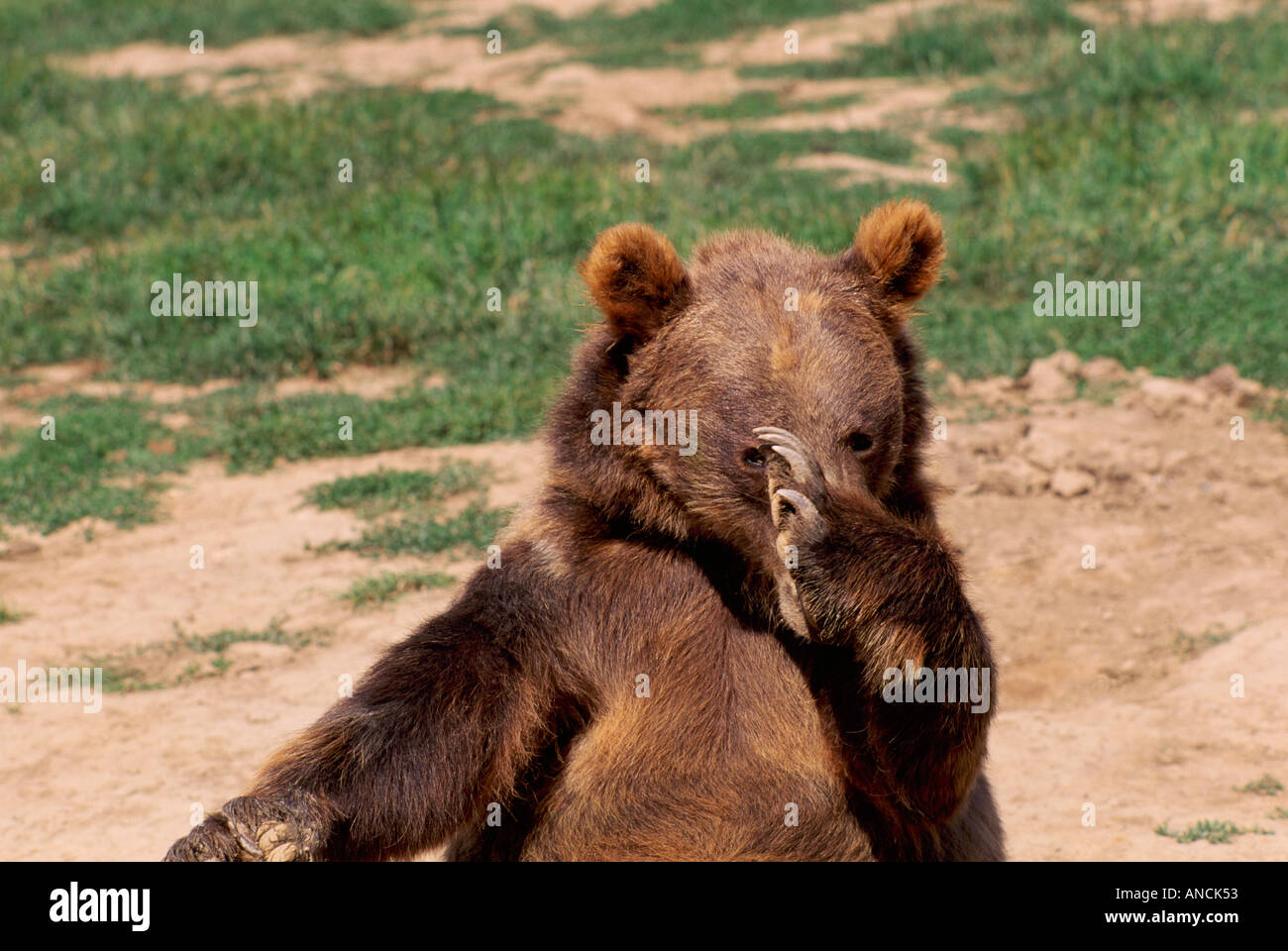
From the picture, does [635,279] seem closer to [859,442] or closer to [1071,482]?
[859,442]

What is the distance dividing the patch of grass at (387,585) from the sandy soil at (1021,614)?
0.28 ft

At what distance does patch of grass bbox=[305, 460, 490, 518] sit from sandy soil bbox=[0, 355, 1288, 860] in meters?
0.18

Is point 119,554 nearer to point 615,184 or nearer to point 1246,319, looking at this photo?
point 615,184

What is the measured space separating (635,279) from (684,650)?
104 cm

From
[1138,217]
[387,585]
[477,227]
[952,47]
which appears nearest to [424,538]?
[387,585]

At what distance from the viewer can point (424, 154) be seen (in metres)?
13.4

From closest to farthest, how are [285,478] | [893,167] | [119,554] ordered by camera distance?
1. [119,554]
2. [285,478]
3. [893,167]

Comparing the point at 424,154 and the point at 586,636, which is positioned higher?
the point at 424,154

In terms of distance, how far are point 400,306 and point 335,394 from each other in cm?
106

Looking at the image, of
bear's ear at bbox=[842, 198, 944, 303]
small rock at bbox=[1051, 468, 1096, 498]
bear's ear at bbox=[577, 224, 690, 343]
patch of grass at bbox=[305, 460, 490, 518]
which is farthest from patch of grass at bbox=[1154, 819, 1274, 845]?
patch of grass at bbox=[305, 460, 490, 518]

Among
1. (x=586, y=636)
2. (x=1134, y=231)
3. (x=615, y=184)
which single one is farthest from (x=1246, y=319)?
(x=586, y=636)

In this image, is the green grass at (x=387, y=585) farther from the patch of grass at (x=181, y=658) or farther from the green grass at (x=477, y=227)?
the green grass at (x=477, y=227)

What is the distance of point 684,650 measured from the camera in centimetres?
425

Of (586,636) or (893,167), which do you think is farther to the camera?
(893,167)
